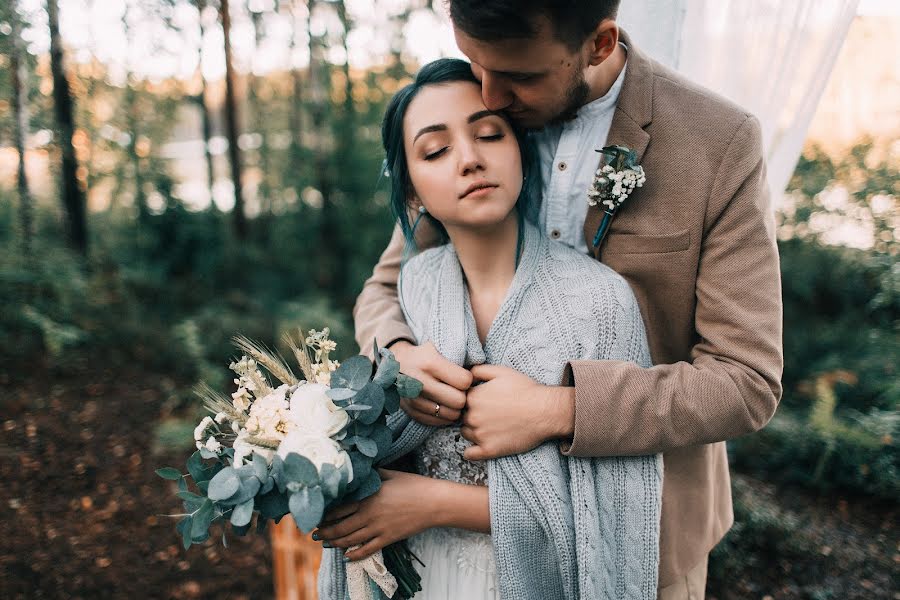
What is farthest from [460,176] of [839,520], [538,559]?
[839,520]

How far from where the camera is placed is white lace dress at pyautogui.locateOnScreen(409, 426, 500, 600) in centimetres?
171

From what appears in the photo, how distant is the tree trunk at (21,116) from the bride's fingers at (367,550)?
4.23 metres

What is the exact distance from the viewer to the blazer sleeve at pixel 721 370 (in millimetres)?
1514

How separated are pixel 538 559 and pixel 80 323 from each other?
459cm

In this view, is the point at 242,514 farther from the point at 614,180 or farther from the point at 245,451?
the point at 614,180

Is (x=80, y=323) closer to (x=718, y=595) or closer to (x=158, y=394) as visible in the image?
(x=158, y=394)

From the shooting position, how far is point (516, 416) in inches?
60.1

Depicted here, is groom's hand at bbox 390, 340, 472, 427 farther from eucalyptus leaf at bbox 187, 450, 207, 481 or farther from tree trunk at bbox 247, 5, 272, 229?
tree trunk at bbox 247, 5, 272, 229

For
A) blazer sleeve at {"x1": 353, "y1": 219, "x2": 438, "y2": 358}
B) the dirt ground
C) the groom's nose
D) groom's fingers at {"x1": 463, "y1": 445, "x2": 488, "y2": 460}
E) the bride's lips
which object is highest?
the groom's nose

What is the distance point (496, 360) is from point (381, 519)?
475 mm

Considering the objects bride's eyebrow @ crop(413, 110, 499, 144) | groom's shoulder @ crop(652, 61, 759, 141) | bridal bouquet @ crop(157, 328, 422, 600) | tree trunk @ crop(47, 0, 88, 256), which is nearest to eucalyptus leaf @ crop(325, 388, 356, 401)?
bridal bouquet @ crop(157, 328, 422, 600)

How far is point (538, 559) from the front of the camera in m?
1.58

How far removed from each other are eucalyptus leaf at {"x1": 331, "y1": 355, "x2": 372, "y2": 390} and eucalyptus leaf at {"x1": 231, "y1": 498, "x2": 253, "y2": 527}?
0.30m

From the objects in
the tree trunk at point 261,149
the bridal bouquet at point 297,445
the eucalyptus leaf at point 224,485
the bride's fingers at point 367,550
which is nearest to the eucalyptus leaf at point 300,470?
the bridal bouquet at point 297,445
